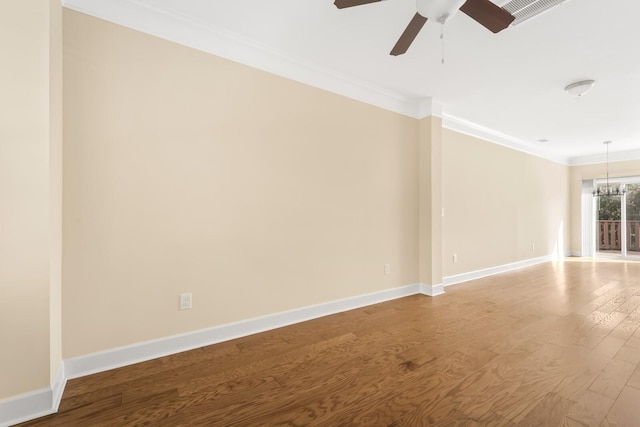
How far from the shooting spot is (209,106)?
219 centimetres

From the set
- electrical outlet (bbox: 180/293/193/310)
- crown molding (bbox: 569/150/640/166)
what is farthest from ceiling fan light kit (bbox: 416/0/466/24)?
crown molding (bbox: 569/150/640/166)

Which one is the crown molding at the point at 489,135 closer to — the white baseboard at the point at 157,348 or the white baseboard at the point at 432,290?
the white baseboard at the point at 432,290

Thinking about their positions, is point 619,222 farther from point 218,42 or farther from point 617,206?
point 218,42

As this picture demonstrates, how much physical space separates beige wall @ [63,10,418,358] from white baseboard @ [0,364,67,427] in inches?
14.8

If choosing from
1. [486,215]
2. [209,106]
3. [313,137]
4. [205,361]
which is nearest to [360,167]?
[313,137]

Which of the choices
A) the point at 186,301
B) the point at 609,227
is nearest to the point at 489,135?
the point at 609,227

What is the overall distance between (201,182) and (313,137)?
1.19 m

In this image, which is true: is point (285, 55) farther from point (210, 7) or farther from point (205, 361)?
point (205, 361)

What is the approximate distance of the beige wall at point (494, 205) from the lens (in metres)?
4.09

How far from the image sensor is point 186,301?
82.4 inches

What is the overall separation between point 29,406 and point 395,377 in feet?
6.59

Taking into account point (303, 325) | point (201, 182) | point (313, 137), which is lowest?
point (303, 325)

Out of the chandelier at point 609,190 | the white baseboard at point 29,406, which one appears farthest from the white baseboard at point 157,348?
the chandelier at point 609,190

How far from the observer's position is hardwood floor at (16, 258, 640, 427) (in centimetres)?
140
